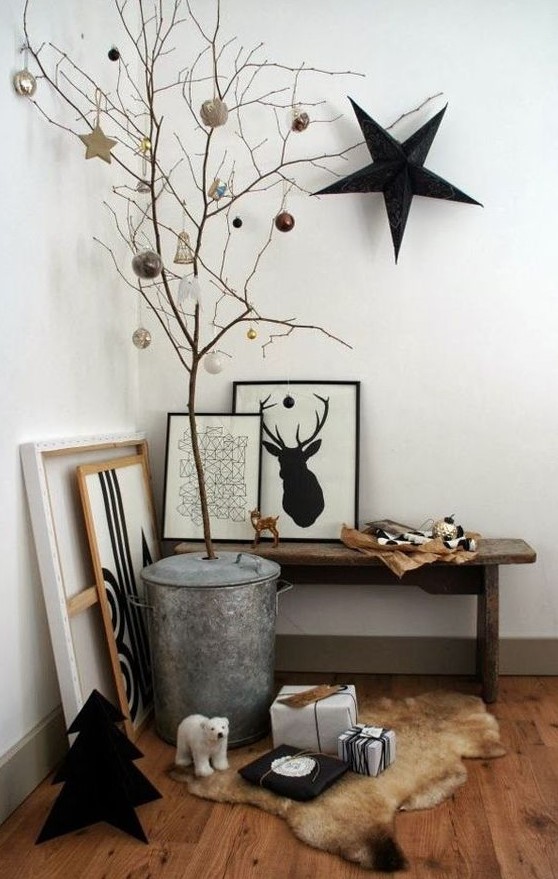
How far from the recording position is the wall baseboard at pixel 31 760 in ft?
6.56

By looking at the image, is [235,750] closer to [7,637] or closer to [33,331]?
[7,637]

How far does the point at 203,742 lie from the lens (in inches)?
86.0

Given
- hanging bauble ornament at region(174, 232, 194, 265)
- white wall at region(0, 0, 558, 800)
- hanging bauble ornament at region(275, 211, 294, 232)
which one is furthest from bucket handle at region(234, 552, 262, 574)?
hanging bauble ornament at region(275, 211, 294, 232)

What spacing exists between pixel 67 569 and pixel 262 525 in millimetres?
755

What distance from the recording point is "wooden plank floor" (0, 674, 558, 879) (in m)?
1.76

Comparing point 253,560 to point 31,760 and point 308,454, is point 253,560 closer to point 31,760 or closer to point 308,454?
point 308,454

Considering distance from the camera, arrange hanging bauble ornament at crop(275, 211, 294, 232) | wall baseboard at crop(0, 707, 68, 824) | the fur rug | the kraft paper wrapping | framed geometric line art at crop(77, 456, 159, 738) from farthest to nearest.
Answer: hanging bauble ornament at crop(275, 211, 294, 232), the kraft paper wrapping, framed geometric line art at crop(77, 456, 159, 738), wall baseboard at crop(0, 707, 68, 824), the fur rug

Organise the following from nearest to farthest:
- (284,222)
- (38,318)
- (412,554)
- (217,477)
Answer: (38,318)
(412,554)
(284,222)
(217,477)

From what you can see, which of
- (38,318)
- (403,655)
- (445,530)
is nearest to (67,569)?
(38,318)

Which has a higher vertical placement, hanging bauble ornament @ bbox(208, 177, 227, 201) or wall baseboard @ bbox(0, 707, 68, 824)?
hanging bauble ornament @ bbox(208, 177, 227, 201)

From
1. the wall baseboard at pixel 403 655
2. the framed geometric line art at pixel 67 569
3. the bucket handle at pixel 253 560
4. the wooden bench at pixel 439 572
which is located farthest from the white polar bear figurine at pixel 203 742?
the wall baseboard at pixel 403 655

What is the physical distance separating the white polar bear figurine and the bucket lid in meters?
0.37

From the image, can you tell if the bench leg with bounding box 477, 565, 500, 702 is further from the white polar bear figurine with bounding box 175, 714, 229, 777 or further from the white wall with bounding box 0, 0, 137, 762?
the white wall with bounding box 0, 0, 137, 762

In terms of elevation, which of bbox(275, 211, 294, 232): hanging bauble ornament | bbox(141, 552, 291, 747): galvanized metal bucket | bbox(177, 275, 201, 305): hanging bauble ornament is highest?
bbox(275, 211, 294, 232): hanging bauble ornament
